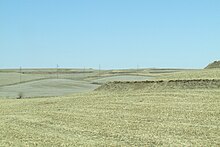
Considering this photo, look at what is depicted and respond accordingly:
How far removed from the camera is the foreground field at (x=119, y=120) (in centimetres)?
1441

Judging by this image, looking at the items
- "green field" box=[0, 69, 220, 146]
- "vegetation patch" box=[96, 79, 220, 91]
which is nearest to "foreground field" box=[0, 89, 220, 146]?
"green field" box=[0, 69, 220, 146]

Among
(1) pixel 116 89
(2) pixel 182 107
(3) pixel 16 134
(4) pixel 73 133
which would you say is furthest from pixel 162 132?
(1) pixel 116 89

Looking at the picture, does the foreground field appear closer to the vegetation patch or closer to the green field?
the green field

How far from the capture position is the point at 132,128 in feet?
54.3

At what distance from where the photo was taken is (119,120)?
1866 cm

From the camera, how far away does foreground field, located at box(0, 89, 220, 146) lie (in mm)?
14408

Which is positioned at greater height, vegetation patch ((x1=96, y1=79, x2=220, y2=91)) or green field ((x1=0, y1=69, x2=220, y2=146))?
vegetation patch ((x1=96, y1=79, x2=220, y2=91))

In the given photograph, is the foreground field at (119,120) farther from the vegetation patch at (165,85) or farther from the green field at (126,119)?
the vegetation patch at (165,85)

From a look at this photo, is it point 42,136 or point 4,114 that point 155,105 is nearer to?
point 4,114

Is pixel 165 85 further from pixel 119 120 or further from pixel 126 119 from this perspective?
pixel 119 120

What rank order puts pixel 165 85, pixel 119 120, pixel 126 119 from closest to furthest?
pixel 119 120 → pixel 126 119 → pixel 165 85

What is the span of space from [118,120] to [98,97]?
10174mm

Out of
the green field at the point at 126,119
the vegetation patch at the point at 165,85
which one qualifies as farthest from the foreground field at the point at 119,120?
the vegetation patch at the point at 165,85

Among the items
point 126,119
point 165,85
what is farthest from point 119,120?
point 165,85
